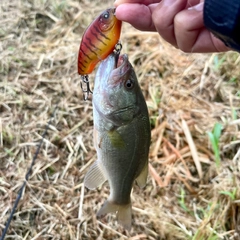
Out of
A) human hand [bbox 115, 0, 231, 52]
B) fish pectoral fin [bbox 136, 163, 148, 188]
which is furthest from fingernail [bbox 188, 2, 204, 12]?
fish pectoral fin [bbox 136, 163, 148, 188]

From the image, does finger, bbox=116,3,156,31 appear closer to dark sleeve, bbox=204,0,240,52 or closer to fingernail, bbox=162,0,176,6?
fingernail, bbox=162,0,176,6

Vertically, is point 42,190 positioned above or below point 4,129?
below

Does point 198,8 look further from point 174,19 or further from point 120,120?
point 120,120

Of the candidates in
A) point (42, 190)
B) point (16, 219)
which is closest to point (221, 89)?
point (42, 190)

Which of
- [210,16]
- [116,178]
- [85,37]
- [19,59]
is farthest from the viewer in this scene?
[19,59]

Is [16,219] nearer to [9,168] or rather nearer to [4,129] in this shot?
[9,168]

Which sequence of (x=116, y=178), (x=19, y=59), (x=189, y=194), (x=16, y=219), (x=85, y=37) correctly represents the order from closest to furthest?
(x=85, y=37)
(x=116, y=178)
(x=16, y=219)
(x=189, y=194)
(x=19, y=59)
